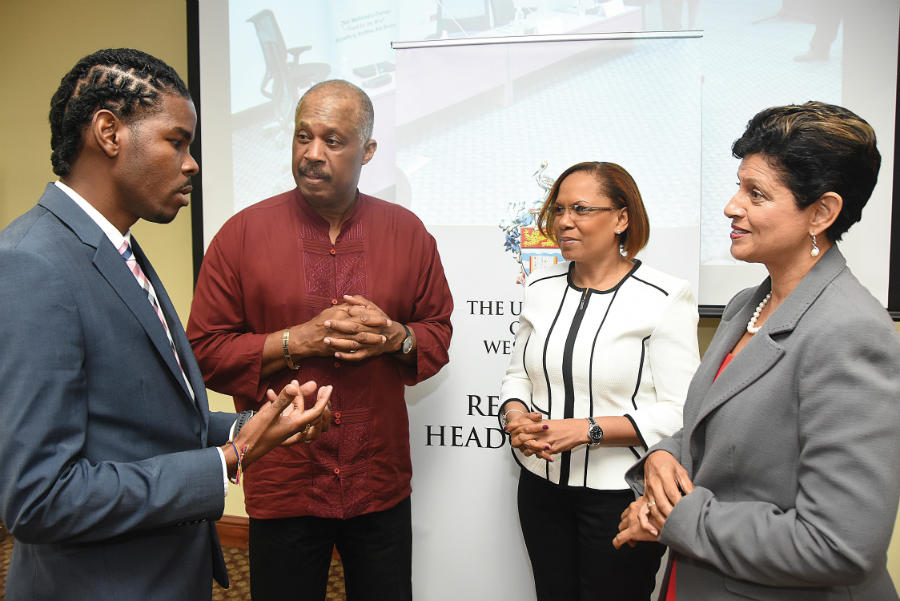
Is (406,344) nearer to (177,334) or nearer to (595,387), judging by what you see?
(595,387)

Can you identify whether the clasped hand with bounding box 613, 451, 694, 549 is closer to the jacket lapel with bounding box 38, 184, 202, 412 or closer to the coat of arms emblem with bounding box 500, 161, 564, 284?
the jacket lapel with bounding box 38, 184, 202, 412

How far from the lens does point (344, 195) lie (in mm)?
1801

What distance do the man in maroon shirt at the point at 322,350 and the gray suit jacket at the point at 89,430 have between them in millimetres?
549

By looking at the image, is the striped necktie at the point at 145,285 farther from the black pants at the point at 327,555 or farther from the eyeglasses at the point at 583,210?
the eyeglasses at the point at 583,210

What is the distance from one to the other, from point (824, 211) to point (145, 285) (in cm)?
128

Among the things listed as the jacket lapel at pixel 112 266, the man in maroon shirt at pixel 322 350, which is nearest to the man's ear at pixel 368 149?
the man in maroon shirt at pixel 322 350

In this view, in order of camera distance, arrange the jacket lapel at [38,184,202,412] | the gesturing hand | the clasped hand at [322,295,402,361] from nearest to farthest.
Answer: the jacket lapel at [38,184,202,412], the gesturing hand, the clasped hand at [322,295,402,361]

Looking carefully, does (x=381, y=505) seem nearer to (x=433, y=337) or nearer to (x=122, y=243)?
(x=433, y=337)

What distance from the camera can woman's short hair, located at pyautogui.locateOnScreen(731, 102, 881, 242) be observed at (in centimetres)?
102

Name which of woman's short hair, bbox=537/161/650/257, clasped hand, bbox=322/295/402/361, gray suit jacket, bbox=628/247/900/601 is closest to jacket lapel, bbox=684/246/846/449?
gray suit jacket, bbox=628/247/900/601

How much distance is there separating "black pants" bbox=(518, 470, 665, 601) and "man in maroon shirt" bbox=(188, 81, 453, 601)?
1.37 feet

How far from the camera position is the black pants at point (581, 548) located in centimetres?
166

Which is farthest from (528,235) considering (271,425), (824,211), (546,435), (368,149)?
(271,425)

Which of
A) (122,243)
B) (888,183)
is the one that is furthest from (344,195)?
(888,183)
